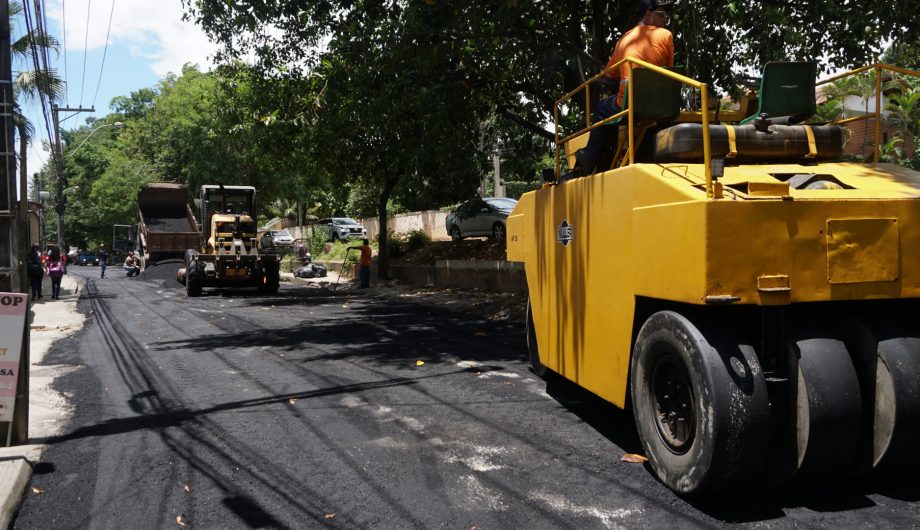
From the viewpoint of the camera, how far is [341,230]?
36.6 m

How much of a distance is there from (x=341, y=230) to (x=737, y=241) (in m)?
33.9

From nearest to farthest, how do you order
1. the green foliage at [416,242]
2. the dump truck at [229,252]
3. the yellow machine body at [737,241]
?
the yellow machine body at [737,241], the dump truck at [229,252], the green foliage at [416,242]

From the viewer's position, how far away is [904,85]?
2086cm

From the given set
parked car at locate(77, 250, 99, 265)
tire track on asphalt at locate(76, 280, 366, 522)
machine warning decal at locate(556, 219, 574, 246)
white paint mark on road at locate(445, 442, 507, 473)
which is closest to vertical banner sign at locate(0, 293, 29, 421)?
tire track on asphalt at locate(76, 280, 366, 522)

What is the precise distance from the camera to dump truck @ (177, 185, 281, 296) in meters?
19.9

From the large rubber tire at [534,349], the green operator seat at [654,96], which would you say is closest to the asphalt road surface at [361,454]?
the large rubber tire at [534,349]

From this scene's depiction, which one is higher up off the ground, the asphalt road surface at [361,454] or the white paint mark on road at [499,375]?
the white paint mark on road at [499,375]

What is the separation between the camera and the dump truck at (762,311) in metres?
3.68

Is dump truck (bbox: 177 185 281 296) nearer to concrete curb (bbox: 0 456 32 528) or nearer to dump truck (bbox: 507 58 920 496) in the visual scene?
concrete curb (bbox: 0 456 32 528)

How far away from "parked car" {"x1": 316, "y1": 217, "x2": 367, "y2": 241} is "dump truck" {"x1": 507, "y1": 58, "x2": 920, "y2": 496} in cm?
3135

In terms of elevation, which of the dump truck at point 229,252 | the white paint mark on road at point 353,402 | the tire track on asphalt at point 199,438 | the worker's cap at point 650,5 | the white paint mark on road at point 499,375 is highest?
the worker's cap at point 650,5

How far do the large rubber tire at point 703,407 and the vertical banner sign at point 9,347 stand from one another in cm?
469

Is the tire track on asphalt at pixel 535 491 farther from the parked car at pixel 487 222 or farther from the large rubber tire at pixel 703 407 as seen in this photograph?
the parked car at pixel 487 222

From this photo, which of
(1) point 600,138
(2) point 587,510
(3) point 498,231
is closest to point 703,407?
(2) point 587,510
